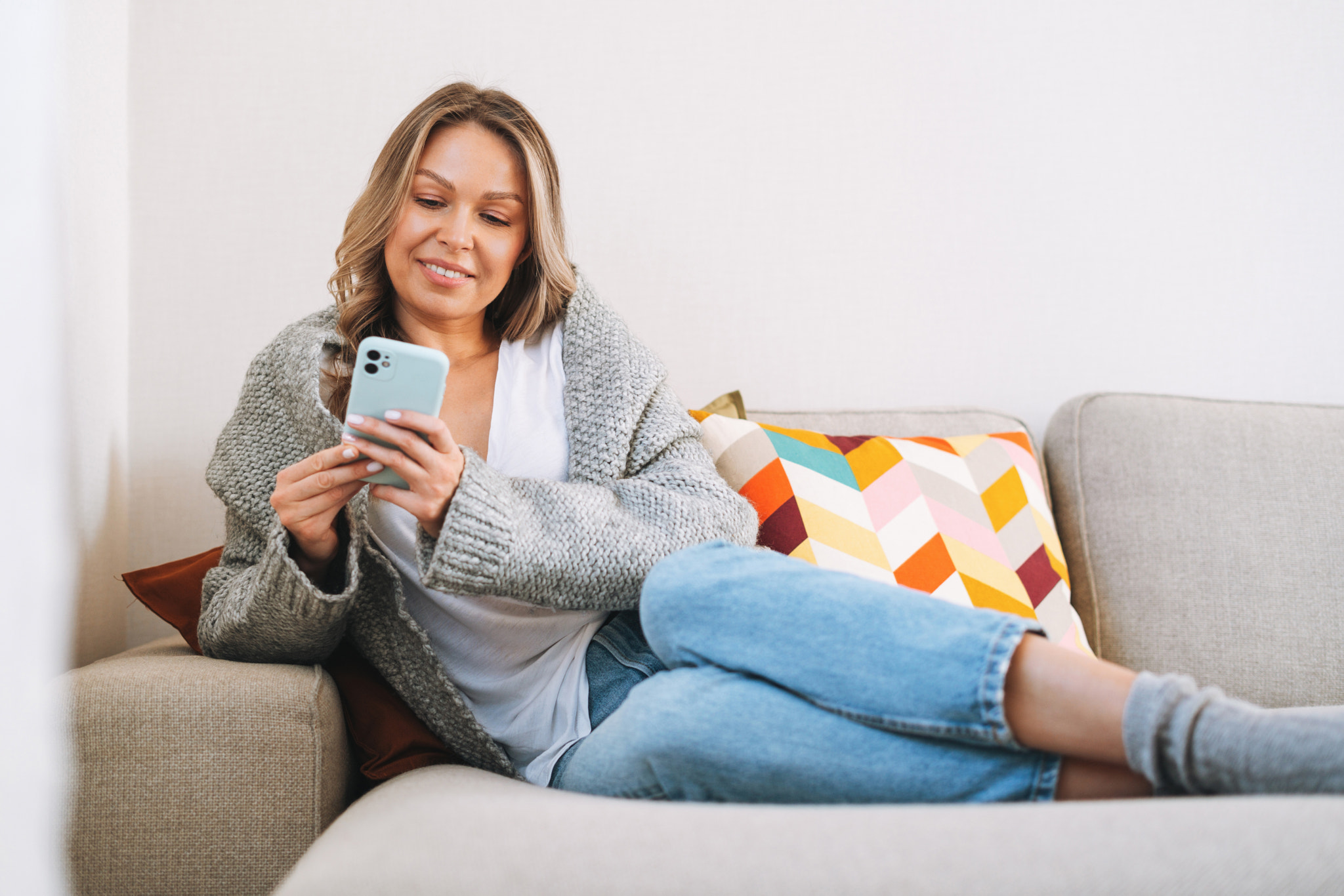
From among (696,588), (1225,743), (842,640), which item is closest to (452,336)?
(696,588)

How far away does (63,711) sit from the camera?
0.81 meters

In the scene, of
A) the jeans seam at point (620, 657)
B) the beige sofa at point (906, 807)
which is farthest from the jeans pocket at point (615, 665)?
the beige sofa at point (906, 807)

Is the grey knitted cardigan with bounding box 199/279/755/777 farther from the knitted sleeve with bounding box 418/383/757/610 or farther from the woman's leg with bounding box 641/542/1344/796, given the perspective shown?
the woman's leg with bounding box 641/542/1344/796

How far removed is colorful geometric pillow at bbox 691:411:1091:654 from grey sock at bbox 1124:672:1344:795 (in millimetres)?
571

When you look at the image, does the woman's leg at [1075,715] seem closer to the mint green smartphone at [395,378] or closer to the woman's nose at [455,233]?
the mint green smartphone at [395,378]

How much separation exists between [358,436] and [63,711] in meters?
0.36


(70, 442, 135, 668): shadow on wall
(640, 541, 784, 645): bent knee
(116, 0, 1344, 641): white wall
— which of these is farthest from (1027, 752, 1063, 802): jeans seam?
(70, 442, 135, 668): shadow on wall

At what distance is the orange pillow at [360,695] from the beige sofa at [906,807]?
40 mm

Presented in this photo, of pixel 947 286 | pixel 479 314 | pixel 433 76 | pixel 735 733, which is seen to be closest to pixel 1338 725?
pixel 735 733

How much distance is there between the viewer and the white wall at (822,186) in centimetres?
148

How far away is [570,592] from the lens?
98cm

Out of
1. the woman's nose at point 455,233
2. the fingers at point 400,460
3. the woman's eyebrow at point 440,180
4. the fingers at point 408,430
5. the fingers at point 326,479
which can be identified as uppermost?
the woman's eyebrow at point 440,180

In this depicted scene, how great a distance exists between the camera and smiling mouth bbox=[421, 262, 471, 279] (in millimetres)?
1164

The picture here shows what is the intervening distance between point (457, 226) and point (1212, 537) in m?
1.24
